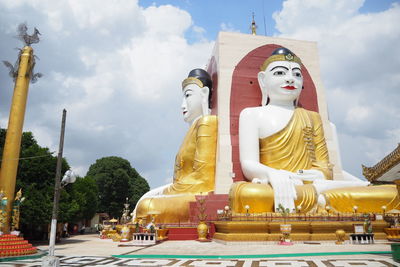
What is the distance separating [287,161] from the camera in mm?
13539

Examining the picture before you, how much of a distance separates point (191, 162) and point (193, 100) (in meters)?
3.19

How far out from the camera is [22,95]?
953 centimetres

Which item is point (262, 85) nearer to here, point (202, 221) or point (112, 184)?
point (202, 221)

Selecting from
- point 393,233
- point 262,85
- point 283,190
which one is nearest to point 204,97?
point 262,85

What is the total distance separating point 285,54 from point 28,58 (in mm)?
10058

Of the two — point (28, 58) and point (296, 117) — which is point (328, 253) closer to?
point (296, 117)

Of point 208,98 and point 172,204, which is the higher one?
point 208,98

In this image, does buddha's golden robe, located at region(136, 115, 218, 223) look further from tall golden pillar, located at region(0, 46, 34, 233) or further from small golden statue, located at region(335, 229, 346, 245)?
small golden statue, located at region(335, 229, 346, 245)

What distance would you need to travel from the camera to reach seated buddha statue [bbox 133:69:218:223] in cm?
1370

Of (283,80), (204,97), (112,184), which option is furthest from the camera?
(112,184)

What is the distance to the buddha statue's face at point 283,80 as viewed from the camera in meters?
14.4

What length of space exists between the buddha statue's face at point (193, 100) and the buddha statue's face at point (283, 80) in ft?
11.5

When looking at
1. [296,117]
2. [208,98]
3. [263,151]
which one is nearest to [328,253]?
[263,151]

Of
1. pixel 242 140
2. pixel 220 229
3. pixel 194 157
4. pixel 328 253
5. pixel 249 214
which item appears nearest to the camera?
pixel 328 253
